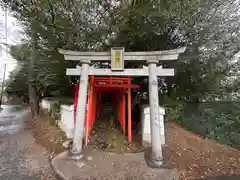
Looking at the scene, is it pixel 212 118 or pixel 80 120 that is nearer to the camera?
pixel 80 120

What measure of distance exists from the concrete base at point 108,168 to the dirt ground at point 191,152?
1.70 ft

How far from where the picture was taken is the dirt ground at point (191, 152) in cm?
406

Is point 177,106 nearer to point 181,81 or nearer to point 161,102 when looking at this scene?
point 161,102

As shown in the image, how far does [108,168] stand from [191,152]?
2.35 metres

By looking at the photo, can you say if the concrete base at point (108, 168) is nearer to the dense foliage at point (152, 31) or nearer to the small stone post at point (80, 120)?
the small stone post at point (80, 120)

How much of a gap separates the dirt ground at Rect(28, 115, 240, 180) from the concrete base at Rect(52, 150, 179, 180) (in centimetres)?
52

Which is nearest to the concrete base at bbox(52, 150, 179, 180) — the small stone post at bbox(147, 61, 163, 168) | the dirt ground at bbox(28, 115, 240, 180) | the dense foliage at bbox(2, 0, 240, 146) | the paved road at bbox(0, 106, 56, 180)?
the small stone post at bbox(147, 61, 163, 168)

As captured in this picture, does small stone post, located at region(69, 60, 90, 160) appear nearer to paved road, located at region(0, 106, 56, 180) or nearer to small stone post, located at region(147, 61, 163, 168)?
paved road, located at region(0, 106, 56, 180)

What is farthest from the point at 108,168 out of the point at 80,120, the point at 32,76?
the point at 32,76

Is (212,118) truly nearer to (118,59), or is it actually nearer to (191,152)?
(191,152)

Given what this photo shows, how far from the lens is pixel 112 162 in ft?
13.8

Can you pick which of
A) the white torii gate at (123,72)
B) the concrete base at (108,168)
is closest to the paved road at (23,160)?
the concrete base at (108,168)

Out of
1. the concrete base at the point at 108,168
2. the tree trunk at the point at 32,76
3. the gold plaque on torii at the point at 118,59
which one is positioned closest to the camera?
the concrete base at the point at 108,168

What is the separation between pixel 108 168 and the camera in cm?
396
